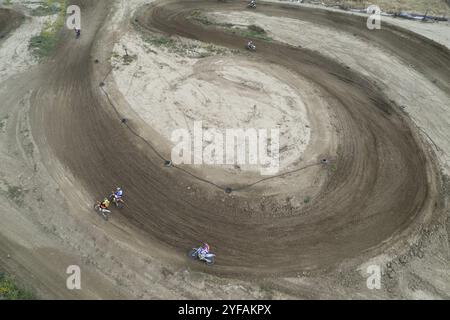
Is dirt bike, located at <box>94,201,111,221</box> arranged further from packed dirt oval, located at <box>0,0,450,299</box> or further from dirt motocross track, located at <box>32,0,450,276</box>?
dirt motocross track, located at <box>32,0,450,276</box>

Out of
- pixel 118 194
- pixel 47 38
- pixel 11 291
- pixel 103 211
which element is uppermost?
pixel 47 38

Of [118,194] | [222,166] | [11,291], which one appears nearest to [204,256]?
[118,194]

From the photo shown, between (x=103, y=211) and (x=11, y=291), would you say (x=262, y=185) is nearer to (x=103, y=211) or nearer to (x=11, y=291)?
(x=103, y=211)

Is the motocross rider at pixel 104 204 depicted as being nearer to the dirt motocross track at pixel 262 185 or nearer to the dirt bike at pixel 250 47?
the dirt motocross track at pixel 262 185

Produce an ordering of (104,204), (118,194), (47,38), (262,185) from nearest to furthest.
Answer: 1. (104,204)
2. (118,194)
3. (262,185)
4. (47,38)

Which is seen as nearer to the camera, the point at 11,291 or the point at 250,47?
the point at 11,291
